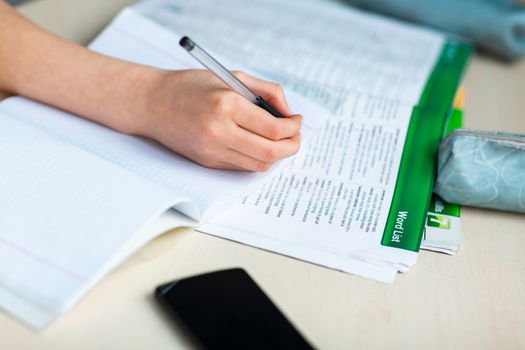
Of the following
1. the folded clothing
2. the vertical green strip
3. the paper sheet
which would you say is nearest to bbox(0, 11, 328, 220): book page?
the paper sheet

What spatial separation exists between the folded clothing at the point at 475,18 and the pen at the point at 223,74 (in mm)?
470

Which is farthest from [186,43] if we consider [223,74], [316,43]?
[316,43]

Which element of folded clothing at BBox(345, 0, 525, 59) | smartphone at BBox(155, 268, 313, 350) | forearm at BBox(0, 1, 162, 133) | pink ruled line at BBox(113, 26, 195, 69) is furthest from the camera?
folded clothing at BBox(345, 0, 525, 59)

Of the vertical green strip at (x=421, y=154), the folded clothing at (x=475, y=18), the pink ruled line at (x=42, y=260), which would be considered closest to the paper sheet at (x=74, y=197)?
the pink ruled line at (x=42, y=260)

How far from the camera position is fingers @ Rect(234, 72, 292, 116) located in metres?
0.66

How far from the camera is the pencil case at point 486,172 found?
0.61 metres

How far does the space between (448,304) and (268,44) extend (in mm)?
531

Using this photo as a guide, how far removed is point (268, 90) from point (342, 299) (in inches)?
9.8

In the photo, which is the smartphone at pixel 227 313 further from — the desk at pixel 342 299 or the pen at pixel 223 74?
the pen at pixel 223 74

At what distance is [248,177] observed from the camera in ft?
2.10

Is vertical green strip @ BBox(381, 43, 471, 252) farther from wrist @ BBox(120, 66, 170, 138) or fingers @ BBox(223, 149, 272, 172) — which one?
wrist @ BBox(120, 66, 170, 138)

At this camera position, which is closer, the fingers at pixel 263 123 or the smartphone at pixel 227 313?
the smartphone at pixel 227 313

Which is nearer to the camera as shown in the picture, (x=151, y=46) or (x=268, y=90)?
(x=268, y=90)

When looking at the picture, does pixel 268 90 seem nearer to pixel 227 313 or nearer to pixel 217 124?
pixel 217 124
